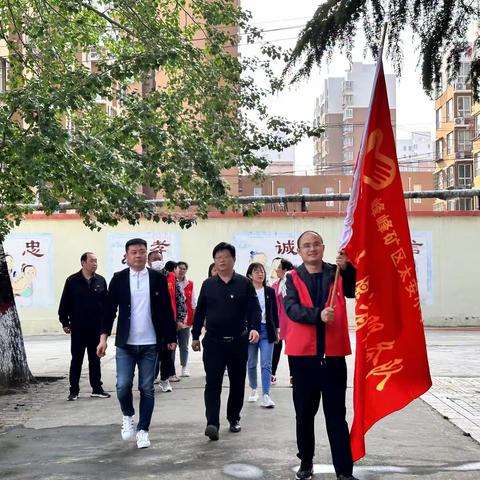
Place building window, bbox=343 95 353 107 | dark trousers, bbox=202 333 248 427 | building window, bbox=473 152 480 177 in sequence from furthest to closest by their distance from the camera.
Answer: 1. building window, bbox=343 95 353 107
2. building window, bbox=473 152 480 177
3. dark trousers, bbox=202 333 248 427

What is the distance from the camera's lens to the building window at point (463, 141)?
238ft

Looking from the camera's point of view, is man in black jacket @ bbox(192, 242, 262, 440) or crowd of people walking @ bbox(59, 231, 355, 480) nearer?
crowd of people walking @ bbox(59, 231, 355, 480)

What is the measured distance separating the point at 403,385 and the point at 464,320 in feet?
58.0

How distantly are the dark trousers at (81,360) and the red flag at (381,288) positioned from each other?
5633 millimetres

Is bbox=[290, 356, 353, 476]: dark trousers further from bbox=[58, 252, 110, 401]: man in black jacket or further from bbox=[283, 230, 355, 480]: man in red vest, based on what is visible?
bbox=[58, 252, 110, 401]: man in black jacket

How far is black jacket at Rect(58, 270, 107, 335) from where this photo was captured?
418 inches

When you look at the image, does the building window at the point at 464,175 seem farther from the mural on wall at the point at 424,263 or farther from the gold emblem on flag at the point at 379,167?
the gold emblem on flag at the point at 379,167

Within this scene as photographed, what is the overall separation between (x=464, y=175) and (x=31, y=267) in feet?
192

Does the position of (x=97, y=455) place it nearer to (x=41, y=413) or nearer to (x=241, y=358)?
(x=241, y=358)

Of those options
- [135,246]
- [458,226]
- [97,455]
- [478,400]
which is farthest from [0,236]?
[458,226]

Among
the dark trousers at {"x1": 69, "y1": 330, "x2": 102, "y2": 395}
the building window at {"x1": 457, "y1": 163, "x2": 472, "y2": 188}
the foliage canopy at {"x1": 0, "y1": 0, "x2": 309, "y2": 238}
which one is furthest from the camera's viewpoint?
the building window at {"x1": 457, "y1": 163, "x2": 472, "y2": 188}

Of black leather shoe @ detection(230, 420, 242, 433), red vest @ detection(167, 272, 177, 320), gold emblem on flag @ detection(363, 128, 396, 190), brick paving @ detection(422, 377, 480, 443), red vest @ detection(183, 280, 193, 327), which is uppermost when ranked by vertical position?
gold emblem on flag @ detection(363, 128, 396, 190)

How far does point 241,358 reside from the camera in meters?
7.91

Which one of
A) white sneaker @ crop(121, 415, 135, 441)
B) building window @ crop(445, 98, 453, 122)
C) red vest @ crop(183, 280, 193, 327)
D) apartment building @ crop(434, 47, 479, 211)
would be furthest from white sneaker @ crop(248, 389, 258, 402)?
building window @ crop(445, 98, 453, 122)
